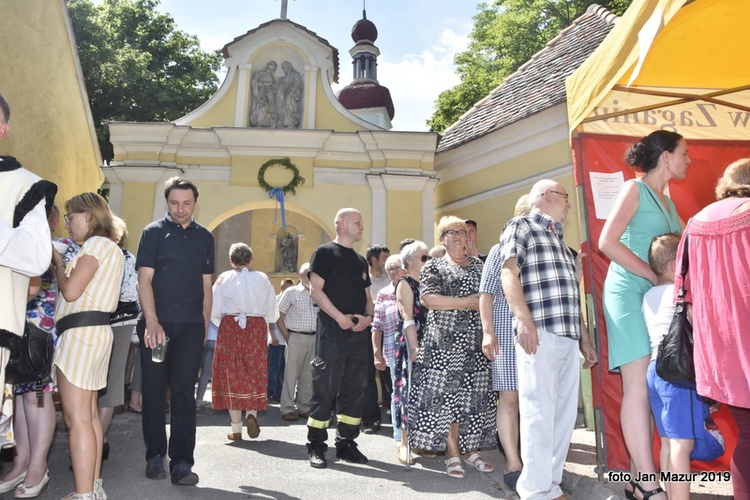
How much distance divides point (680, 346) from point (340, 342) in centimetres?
270

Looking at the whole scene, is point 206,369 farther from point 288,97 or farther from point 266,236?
point 266,236

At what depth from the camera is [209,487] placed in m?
4.34

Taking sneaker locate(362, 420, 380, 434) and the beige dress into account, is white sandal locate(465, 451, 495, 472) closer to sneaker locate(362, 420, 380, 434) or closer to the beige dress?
sneaker locate(362, 420, 380, 434)

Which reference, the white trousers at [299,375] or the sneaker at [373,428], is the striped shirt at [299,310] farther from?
the sneaker at [373,428]

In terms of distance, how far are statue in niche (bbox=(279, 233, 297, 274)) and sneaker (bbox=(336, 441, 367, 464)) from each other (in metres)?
18.1

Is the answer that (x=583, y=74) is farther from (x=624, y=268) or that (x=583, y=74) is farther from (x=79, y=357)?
(x=79, y=357)

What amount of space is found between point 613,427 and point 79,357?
11.3 feet

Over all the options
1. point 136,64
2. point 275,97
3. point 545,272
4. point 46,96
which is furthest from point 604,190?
point 136,64

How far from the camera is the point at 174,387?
4418 millimetres

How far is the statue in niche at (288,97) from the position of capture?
14.0 meters

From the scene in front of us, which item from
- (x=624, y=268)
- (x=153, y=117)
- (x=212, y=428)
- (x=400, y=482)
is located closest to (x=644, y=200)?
(x=624, y=268)

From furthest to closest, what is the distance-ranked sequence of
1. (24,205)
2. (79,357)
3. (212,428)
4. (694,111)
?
(212,428) → (694,111) → (79,357) → (24,205)

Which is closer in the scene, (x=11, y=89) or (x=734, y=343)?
(x=734, y=343)

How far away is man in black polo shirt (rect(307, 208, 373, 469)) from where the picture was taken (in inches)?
200
